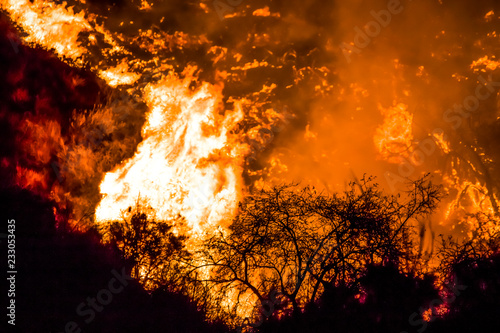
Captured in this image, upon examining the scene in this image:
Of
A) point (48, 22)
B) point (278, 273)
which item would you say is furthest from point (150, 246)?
point (48, 22)

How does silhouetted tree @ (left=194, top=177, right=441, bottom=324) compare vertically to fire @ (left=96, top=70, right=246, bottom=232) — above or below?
below

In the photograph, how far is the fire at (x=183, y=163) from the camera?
682 inches

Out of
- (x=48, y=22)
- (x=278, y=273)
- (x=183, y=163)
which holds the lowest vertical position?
(x=278, y=273)

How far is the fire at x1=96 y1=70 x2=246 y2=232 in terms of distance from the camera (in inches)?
682

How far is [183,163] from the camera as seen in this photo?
1906cm

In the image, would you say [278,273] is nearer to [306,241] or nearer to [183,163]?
[306,241]

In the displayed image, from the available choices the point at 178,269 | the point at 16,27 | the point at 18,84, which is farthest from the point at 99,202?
the point at 16,27

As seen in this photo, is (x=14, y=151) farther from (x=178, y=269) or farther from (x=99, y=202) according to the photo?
(x=178, y=269)

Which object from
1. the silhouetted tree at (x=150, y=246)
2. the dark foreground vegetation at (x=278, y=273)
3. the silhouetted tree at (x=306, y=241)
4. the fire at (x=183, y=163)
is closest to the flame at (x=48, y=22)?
the fire at (x=183, y=163)

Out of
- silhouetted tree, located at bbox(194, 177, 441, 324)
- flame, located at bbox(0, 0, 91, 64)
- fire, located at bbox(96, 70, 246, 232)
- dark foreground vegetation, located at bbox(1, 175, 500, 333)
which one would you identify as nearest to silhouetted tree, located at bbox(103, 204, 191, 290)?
dark foreground vegetation, located at bbox(1, 175, 500, 333)

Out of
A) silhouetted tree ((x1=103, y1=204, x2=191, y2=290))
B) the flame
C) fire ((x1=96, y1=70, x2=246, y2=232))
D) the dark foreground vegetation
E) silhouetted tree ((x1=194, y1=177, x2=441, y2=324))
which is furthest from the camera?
the flame

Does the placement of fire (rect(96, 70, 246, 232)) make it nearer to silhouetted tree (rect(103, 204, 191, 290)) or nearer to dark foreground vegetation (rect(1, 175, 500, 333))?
silhouetted tree (rect(103, 204, 191, 290))

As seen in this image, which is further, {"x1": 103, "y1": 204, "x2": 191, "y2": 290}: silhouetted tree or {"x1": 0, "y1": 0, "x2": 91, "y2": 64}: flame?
{"x1": 0, "y1": 0, "x2": 91, "y2": 64}: flame

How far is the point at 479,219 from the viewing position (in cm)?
2400
